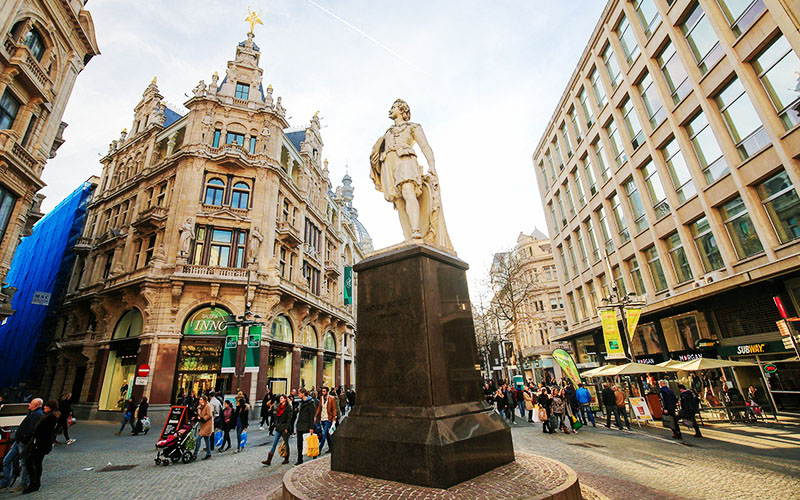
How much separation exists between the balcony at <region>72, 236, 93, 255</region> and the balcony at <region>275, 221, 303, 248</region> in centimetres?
1590

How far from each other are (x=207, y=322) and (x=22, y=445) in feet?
45.8

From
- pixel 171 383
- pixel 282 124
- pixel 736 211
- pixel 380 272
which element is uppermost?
pixel 282 124

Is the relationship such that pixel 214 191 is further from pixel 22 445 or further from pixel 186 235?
pixel 22 445

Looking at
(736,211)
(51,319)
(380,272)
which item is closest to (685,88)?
(736,211)

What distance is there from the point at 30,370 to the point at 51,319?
399 cm

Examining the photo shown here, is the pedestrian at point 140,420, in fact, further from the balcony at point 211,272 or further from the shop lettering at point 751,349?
the shop lettering at point 751,349

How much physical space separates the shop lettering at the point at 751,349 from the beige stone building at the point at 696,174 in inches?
1.6

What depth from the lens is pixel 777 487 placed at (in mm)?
5168

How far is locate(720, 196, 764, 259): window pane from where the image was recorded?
13039 millimetres

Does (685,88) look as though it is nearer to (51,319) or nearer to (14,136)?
(14,136)

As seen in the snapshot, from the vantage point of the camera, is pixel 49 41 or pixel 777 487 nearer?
pixel 777 487

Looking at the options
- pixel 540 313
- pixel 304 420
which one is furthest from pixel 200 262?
pixel 540 313

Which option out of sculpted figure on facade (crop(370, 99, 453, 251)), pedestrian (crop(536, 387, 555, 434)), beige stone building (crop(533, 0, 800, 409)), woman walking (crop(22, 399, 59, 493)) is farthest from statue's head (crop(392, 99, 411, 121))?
beige stone building (crop(533, 0, 800, 409))

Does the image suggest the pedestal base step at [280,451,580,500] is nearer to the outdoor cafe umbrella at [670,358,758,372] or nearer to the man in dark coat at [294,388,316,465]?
the man in dark coat at [294,388,316,465]
